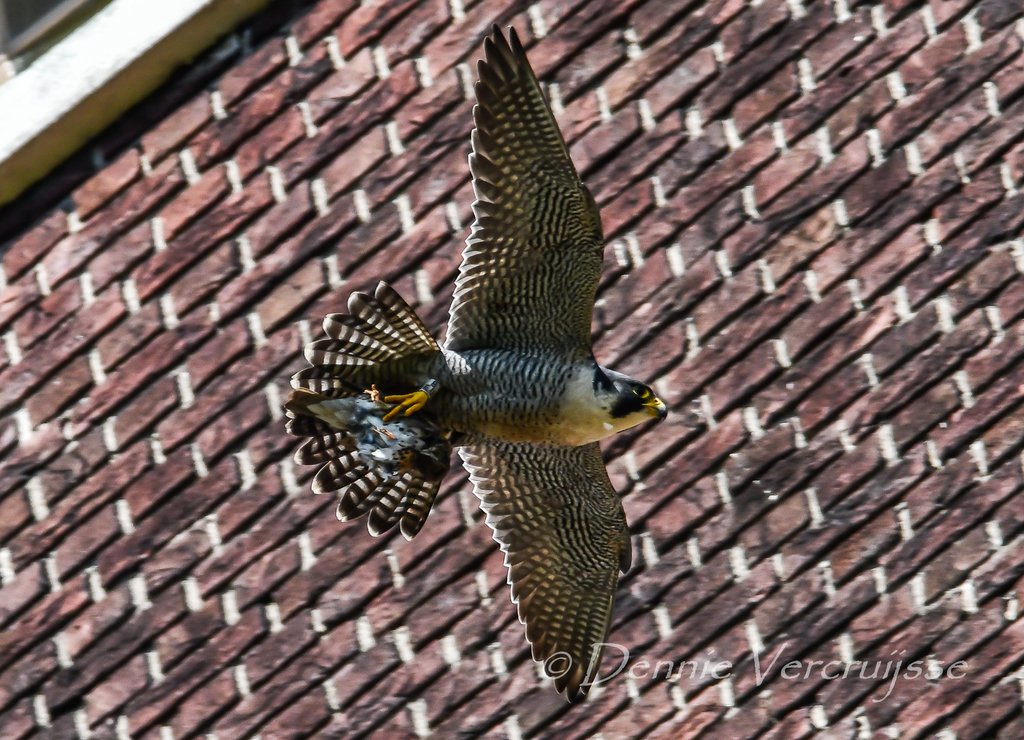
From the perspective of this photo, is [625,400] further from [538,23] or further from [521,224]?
[538,23]

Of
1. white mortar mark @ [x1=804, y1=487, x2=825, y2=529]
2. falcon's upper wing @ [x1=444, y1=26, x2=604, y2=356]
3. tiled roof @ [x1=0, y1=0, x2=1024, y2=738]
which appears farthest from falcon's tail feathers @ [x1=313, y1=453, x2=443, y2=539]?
white mortar mark @ [x1=804, y1=487, x2=825, y2=529]

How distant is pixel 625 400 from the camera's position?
648 cm

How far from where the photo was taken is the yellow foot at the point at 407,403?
6496 mm

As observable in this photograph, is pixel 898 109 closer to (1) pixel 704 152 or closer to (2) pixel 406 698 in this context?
(1) pixel 704 152

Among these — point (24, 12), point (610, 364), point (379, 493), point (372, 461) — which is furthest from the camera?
point (24, 12)

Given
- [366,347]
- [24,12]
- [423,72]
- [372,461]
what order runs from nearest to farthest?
[366,347] < [372,461] < [423,72] < [24,12]

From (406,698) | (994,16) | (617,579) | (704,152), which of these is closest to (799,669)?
(617,579)

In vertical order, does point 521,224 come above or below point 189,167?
below

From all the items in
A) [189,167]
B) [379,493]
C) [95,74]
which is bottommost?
[379,493]

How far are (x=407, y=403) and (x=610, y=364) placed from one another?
0.84 m

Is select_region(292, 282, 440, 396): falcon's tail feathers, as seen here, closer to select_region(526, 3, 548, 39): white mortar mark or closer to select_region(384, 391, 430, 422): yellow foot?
select_region(384, 391, 430, 422): yellow foot

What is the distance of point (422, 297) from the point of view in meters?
7.21

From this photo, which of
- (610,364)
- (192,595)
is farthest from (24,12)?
(610,364)

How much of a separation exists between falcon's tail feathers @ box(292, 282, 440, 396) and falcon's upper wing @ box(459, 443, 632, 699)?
1.45ft
